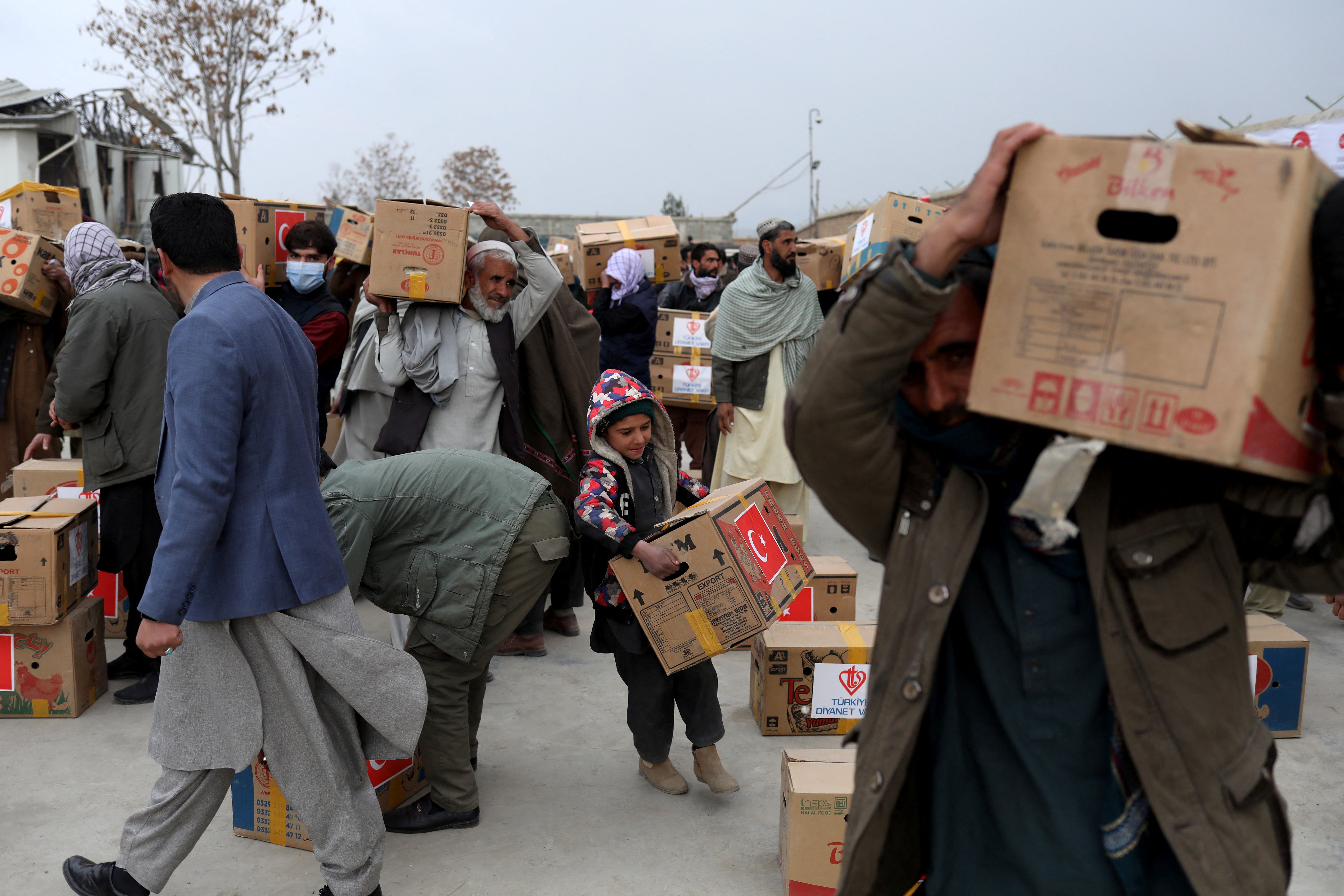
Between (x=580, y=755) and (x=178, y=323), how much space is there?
2.35 meters

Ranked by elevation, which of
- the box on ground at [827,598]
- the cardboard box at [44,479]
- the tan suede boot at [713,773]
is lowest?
the tan suede boot at [713,773]

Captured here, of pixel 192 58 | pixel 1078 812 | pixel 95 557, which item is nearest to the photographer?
pixel 1078 812

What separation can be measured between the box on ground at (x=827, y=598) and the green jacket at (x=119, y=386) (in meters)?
2.94

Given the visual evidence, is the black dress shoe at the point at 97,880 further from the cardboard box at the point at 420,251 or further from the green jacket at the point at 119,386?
the cardboard box at the point at 420,251

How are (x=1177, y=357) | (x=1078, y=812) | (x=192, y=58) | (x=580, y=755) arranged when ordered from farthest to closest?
(x=192, y=58), (x=580, y=755), (x=1078, y=812), (x=1177, y=357)

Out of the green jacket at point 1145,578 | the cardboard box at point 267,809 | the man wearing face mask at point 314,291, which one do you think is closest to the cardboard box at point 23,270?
the man wearing face mask at point 314,291

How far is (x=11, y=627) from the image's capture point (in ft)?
13.7

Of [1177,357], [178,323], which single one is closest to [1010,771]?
[1177,357]

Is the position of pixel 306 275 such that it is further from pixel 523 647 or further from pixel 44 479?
pixel 523 647

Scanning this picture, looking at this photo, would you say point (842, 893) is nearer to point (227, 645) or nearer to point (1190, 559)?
point (1190, 559)

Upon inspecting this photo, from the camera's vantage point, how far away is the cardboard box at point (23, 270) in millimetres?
5305

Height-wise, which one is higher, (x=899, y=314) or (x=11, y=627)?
(x=899, y=314)

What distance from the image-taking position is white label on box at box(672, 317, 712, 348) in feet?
23.9

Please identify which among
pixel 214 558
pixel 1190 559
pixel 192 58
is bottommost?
pixel 214 558
